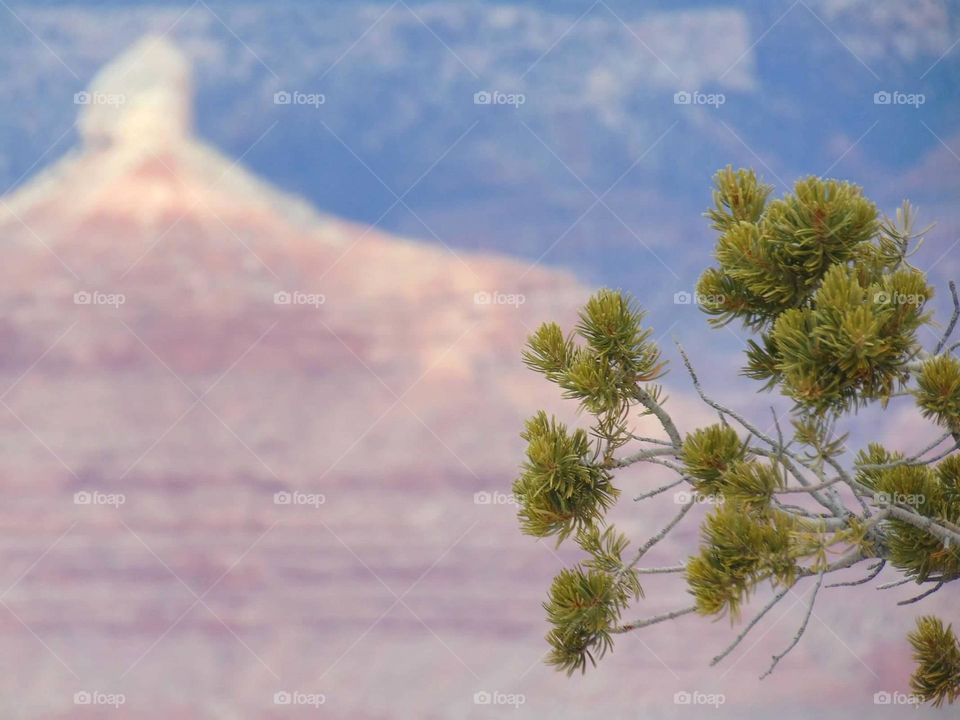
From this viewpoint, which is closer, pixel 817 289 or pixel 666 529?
pixel 817 289

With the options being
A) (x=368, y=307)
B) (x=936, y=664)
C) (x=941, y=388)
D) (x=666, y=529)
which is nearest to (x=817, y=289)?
(x=941, y=388)

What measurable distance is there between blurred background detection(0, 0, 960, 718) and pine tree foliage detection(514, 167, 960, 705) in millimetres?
2281

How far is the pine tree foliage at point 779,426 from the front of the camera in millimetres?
1272

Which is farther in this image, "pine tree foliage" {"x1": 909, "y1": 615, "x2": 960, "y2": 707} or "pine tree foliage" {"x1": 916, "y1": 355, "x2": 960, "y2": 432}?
"pine tree foliage" {"x1": 909, "y1": 615, "x2": 960, "y2": 707}

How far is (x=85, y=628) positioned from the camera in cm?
394

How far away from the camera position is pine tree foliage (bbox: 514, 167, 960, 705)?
1272mm

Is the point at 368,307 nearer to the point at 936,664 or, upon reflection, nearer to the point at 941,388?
the point at 936,664

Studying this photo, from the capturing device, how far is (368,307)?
4.07 m

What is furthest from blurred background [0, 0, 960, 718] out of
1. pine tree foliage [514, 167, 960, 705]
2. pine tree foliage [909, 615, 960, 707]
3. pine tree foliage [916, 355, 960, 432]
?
pine tree foliage [916, 355, 960, 432]

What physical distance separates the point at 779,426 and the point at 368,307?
273 centimetres

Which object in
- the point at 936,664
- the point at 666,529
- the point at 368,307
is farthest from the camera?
the point at 368,307

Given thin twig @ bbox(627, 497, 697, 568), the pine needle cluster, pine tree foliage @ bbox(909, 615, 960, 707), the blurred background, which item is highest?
the blurred background

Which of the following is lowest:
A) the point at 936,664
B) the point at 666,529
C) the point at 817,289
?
the point at 936,664

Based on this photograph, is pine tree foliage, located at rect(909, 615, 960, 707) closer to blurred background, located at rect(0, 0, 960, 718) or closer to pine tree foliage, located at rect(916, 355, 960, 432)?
pine tree foliage, located at rect(916, 355, 960, 432)
